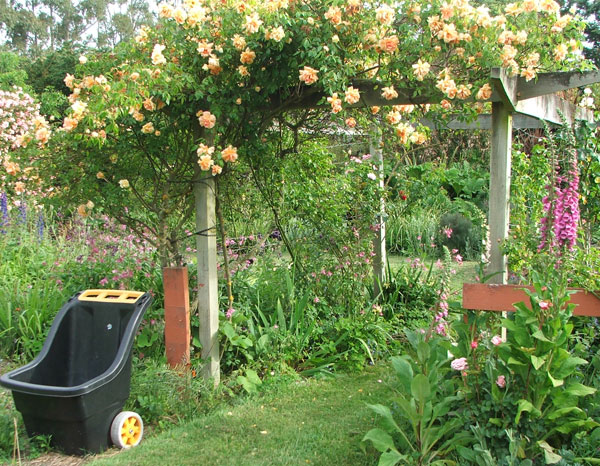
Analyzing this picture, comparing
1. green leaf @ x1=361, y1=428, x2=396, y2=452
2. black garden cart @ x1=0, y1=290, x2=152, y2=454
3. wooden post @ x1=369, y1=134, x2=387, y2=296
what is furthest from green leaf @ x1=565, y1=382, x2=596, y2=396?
wooden post @ x1=369, y1=134, x2=387, y2=296

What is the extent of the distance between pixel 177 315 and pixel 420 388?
1.75 m

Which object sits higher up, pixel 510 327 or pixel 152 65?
pixel 152 65

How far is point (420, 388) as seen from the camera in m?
2.47

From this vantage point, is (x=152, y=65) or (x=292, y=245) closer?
(x=152, y=65)

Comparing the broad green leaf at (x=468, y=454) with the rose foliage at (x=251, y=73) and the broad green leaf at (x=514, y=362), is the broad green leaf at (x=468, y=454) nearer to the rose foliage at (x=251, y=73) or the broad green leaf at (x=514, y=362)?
the broad green leaf at (x=514, y=362)

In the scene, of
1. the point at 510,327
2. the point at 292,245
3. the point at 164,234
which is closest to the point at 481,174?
the point at 292,245

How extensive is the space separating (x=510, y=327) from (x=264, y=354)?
2.05 metres

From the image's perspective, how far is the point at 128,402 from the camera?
3.37 metres

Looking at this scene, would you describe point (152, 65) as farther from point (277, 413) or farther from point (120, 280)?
point (277, 413)

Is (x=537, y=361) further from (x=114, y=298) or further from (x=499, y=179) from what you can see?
(x=114, y=298)

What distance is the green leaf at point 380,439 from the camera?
2.48m

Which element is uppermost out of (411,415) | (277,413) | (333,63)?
(333,63)

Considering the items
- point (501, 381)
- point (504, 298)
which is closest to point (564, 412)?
point (501, 381)

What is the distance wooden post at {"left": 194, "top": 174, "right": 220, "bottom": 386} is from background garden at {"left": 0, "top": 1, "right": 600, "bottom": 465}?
3.7 inches
